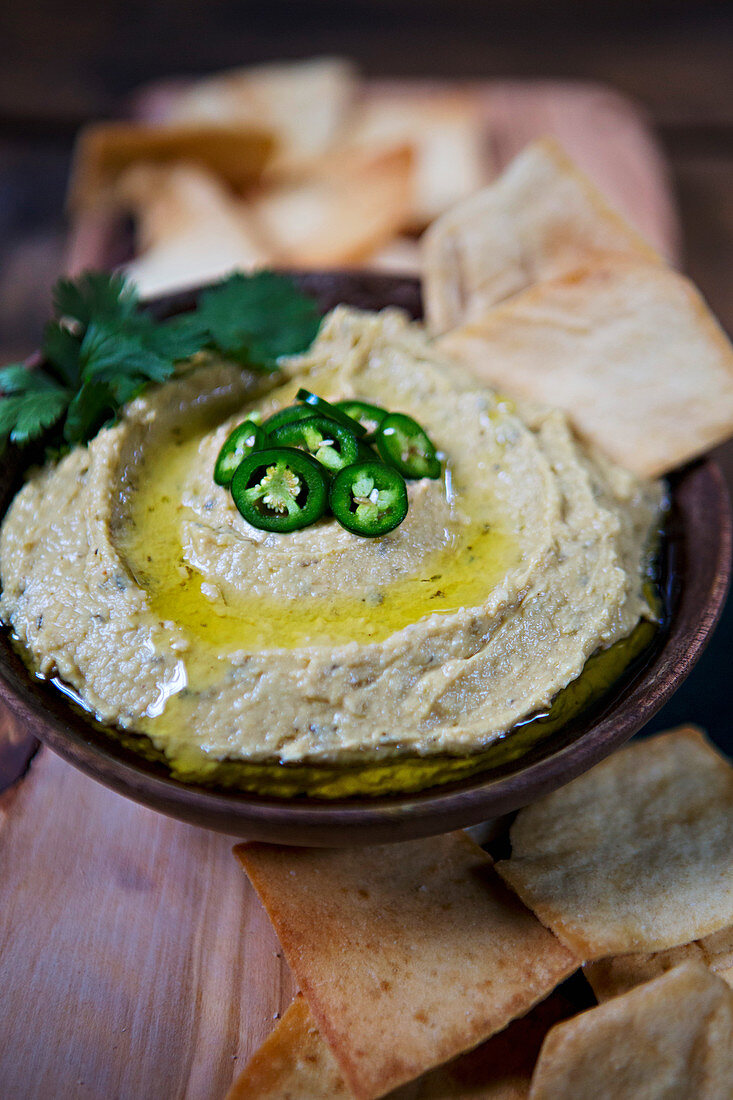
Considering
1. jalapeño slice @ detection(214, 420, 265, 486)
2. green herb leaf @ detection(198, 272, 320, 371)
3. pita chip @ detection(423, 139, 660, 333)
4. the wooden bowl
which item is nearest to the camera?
the wooden bowl

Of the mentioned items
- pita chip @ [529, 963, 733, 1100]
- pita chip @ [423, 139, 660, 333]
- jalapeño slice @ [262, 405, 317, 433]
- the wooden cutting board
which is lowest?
pita chip @ [529, 963, 733, 1100]

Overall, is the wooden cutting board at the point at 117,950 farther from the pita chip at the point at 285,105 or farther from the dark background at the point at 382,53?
the dark background at the point at 382,53

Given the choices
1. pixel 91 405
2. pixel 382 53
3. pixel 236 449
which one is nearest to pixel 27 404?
pixel 91 405

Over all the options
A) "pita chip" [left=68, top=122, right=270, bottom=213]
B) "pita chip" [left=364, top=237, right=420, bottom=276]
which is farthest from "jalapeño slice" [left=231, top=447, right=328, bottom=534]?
"pita chip" [left=68, top=122, right=270, bottom=213]

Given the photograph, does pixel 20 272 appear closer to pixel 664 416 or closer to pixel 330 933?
pixel 664 416

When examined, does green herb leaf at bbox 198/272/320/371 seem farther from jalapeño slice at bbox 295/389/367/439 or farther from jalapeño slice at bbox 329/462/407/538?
jalapeño slice at bbox 329/462/407/538

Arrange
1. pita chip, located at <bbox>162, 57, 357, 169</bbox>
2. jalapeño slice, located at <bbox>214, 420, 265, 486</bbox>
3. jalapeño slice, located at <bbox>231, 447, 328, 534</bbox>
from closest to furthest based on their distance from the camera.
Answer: jalapeño slice, located at <bbox>231, 447, 328, 534</bbox> → jalapeño slice, located at <bbox>214, 420, 265, 486</bbox> → pita chip, located at <bbox>162, 57, 357, 169</bbox>

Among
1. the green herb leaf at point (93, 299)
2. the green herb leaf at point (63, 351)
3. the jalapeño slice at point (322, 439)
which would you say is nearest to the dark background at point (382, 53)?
the green herb leaf at point (93, 299)
